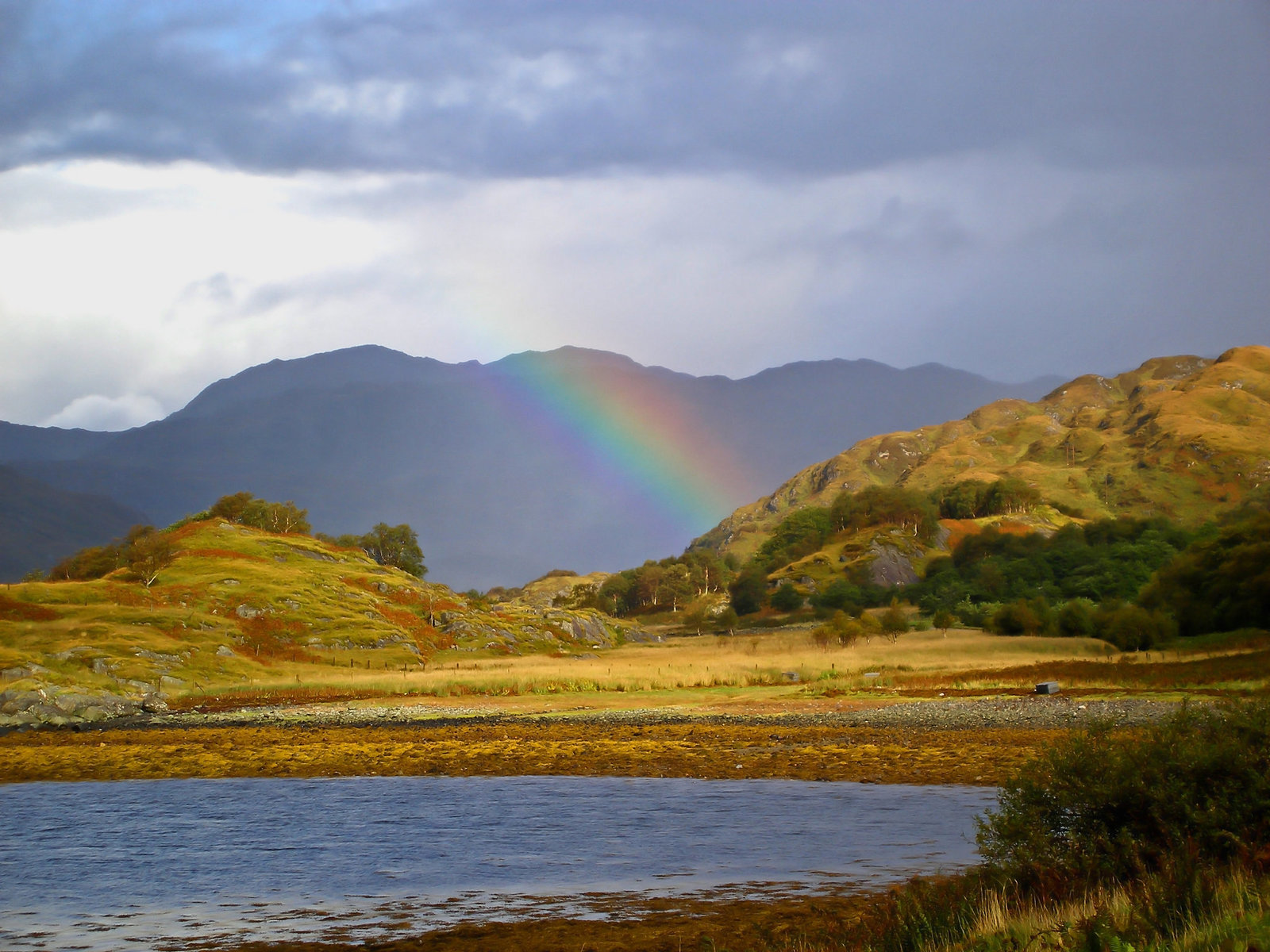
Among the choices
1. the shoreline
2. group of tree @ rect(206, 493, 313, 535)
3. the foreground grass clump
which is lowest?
the shoreline

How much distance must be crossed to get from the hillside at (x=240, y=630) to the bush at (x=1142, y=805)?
50257 millimetres

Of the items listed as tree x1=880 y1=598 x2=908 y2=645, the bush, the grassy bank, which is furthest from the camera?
tree x1=880 y1=598 x2=908 y2=645

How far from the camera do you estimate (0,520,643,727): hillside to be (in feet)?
216

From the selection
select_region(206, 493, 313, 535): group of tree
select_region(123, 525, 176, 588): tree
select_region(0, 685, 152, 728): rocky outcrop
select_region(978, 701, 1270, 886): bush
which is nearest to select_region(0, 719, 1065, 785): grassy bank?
select_region(0, 685, 152, 728): rocky outcrop

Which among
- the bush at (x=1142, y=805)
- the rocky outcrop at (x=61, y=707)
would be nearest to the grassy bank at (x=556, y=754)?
the rocky outcrop at (x=61, y=707)

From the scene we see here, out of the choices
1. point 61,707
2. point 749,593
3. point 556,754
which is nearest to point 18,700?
point 61,707

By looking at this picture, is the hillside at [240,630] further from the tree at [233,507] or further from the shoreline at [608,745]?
the tree at [233,507]

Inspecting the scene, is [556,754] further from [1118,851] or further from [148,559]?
[148,559]

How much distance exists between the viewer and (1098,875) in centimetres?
1221

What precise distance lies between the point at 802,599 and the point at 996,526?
44.0 meters

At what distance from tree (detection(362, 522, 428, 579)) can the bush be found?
168970 mm

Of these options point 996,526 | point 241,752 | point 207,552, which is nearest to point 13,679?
point 241,752

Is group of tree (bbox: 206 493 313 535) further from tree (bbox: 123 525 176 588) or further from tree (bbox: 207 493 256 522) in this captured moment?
→ tree (bbox: 123 525 176 588)

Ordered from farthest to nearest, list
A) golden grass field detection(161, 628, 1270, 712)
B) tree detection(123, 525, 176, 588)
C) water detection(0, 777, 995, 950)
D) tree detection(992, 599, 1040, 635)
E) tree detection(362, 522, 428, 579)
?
tree detection(362, 522, 428, 579), tree detection(123, 525, 176, 588), tree detection(992, 599, 1040, 635), golden grass field detection(161, 628, 1270, 712), water detection(0, 777, 995, 950)
